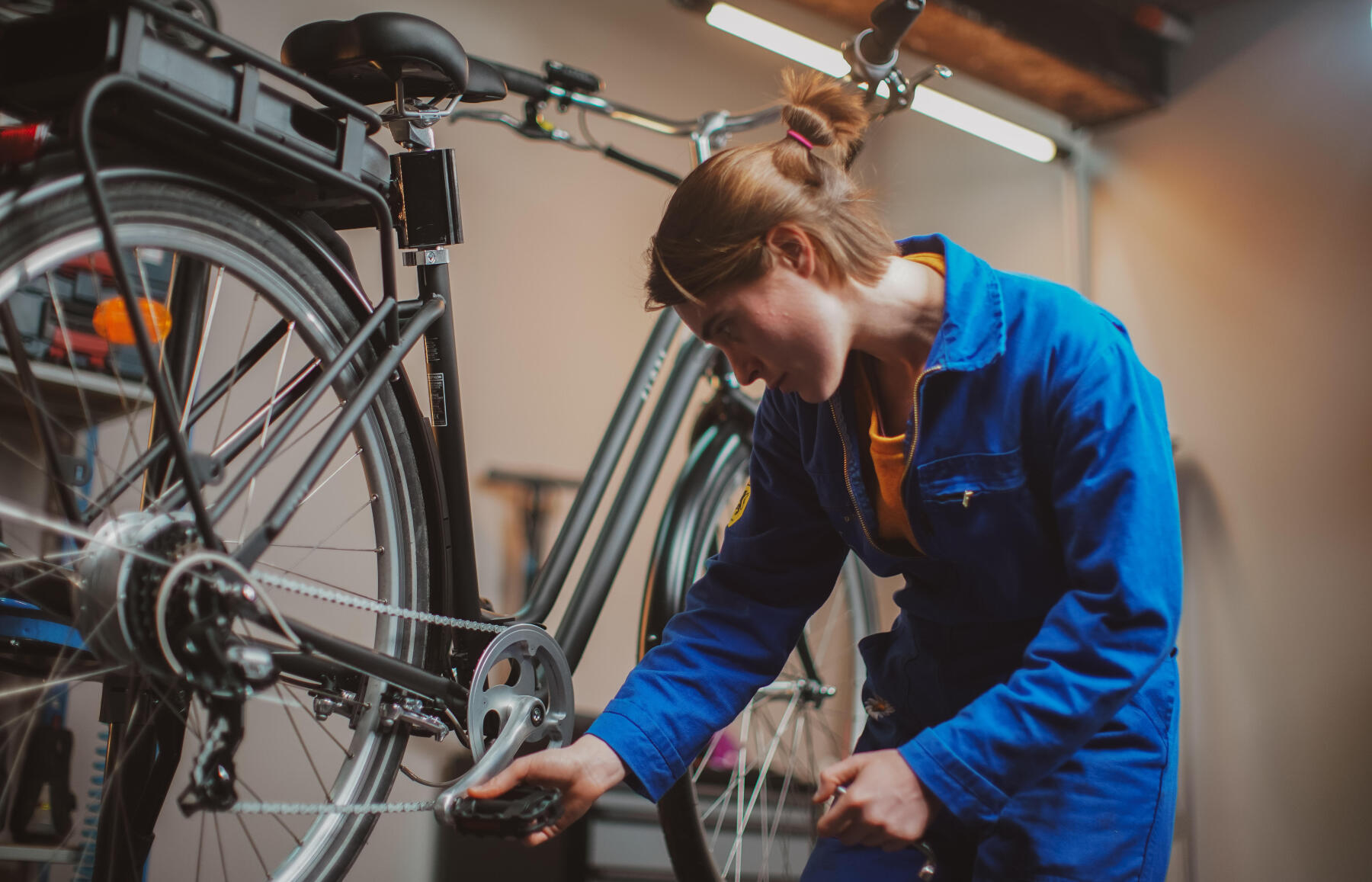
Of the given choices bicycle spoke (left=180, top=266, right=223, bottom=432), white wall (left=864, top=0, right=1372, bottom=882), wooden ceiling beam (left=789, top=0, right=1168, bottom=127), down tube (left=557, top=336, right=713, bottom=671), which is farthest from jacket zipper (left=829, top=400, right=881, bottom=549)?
white wall (left=864, top=0, right=1372, bottom=882)

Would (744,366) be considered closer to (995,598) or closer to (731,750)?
(995,598)

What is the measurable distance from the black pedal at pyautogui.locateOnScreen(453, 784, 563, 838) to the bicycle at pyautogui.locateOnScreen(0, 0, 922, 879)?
2 cm

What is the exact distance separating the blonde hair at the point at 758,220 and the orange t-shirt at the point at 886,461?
122 millimetres

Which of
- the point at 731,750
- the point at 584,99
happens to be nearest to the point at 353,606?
the point at 584,99

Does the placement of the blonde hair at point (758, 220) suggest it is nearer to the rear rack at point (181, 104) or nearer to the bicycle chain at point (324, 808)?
the rear rack at point (181, 104)

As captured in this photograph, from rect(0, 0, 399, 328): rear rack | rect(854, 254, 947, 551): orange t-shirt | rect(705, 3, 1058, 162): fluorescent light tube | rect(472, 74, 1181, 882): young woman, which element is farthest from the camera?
rect(705, 3, 1058, 162): fluorescent light tube

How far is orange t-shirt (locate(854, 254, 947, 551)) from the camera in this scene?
1.01 meters

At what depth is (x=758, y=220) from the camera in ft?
2.95

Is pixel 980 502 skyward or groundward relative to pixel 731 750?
skyward

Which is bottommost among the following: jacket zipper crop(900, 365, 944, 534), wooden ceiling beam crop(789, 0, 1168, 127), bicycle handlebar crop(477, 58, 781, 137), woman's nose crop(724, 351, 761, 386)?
jacket zipper crop(900, 365, 944, 534)

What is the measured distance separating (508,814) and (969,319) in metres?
0.58

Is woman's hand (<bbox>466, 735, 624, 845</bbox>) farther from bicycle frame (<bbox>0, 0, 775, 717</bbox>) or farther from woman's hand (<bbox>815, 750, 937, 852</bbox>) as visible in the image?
woman's hand (<bbox>815, 750, 937, 852</bbox>)

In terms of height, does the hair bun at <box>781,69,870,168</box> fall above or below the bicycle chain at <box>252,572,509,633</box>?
above

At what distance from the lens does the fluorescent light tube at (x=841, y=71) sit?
1.78 metres
